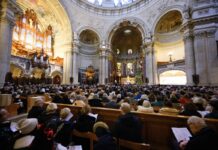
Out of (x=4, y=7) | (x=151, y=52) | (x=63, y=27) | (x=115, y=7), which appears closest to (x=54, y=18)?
(x=63, y=27)

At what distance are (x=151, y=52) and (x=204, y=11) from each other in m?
7.12

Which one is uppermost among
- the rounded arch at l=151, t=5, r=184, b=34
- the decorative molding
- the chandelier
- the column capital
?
the decorative molding

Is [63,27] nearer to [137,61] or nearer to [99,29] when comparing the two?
[99,29]

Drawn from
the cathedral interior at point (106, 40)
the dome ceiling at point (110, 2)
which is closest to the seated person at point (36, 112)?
the cathedral interior at point (106, 40)

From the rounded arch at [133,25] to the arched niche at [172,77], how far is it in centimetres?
598

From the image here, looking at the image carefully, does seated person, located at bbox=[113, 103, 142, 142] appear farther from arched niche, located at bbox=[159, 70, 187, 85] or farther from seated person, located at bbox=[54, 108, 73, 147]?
arched niche, located at bbox=[159, 70, 187, 85]

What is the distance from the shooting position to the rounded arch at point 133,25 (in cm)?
1861

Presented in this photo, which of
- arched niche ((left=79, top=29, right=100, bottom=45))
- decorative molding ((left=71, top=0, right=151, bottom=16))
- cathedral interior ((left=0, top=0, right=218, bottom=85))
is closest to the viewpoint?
cathedral interior ((left=0, top=0, right=218, bottom=85))

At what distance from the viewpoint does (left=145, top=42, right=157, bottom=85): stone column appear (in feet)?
55.8

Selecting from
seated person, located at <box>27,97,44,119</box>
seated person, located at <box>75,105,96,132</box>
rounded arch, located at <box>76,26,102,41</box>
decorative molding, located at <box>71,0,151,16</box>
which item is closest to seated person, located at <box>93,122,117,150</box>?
seated person, located at <box>75,105,96,132</box>

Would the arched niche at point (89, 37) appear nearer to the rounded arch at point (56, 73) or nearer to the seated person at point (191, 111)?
the rounded arch at point (56, 73)

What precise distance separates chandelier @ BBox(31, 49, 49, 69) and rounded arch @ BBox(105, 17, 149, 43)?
958 centimetres

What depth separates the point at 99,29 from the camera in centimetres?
2062

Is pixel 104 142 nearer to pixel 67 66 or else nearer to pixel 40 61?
pixel 40 61
